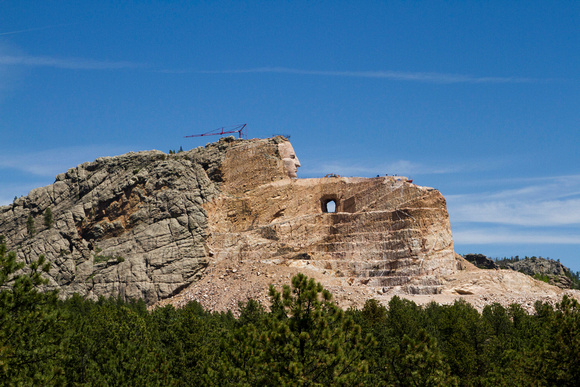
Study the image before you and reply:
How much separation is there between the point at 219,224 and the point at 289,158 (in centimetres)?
1529

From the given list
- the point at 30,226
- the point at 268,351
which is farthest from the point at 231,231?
the point at 268,351

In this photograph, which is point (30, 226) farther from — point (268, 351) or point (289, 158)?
point (268, 351)

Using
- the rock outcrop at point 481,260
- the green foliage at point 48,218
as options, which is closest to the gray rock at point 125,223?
the green foliage at point 48,218

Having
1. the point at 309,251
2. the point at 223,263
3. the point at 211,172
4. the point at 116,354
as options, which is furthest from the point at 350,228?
the point at 116,354

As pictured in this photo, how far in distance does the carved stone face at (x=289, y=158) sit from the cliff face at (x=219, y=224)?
26 cm

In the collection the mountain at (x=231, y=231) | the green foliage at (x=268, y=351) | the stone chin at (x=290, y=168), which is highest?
the stone chin at (x=290, y=168)

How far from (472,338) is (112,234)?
226 ft

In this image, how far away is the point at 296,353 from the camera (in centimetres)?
2780

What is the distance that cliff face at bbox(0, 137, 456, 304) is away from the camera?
90875mm

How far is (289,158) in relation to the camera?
10794cm

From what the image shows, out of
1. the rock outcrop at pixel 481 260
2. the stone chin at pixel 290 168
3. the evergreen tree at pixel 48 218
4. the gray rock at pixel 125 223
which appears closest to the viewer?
the gray rock at pixel 125 223

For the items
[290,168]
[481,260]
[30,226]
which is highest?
[290,168]

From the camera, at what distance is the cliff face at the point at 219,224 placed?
90.9 m

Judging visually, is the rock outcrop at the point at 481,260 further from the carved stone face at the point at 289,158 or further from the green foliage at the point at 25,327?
the green foliage at the point at 25,327
